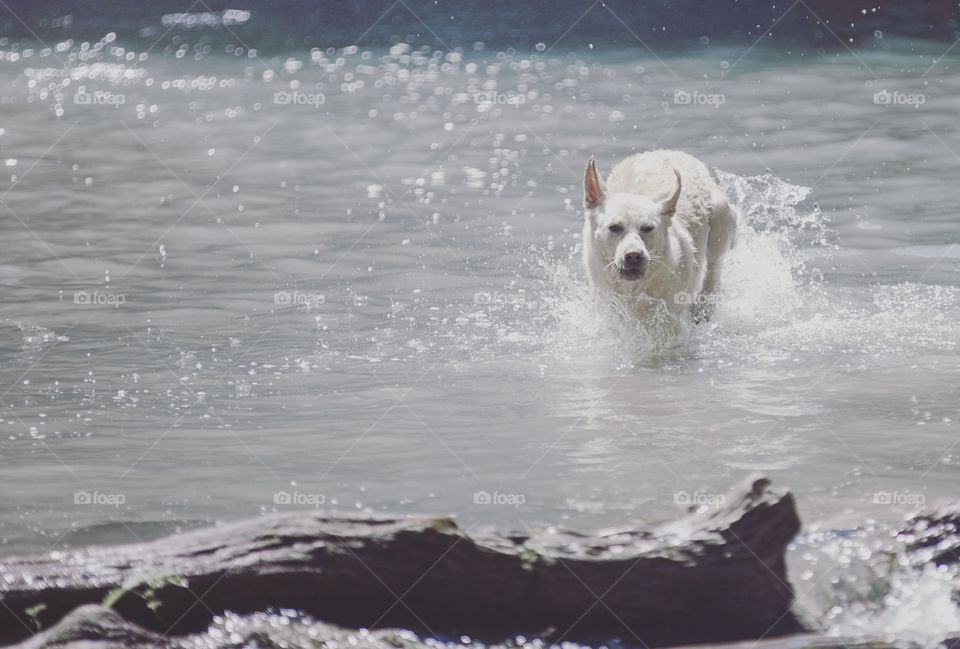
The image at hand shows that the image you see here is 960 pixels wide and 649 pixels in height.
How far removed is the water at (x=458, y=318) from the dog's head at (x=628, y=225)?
21.0 inches

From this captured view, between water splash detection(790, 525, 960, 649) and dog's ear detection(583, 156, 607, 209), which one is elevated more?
dog's ear detection(583, 156, 607, 209)

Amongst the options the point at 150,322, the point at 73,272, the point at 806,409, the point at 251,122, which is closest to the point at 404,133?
the point at 251,122

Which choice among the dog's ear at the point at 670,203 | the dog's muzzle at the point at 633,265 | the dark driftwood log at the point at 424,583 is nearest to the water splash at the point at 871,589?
the dark driftwood log at the point at 424,583

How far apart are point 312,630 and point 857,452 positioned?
2993 mm

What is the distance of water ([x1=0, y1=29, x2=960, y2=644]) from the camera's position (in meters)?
5.84

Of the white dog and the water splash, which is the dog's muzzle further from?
the water splash

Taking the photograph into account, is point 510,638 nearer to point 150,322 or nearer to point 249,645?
point 249,645

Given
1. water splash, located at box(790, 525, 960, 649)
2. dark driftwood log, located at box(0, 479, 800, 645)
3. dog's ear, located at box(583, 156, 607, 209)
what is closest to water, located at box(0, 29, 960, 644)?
water splash, located at box(790, 525, 960, 649)

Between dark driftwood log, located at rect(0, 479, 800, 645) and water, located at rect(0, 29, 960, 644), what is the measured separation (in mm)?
376

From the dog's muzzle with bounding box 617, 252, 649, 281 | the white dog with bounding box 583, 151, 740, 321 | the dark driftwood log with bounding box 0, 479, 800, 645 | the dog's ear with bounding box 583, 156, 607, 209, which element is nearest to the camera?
the dark driftwood log with bounding box 0, 479, 800, 645

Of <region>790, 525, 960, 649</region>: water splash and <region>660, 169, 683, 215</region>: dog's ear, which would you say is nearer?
<region>790, 525, 960, 649</region>: water splash

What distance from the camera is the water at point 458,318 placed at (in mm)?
5844

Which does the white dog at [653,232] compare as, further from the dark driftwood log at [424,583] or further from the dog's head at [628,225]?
the dark driftwood log at [424,583]

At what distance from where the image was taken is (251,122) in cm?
1587
